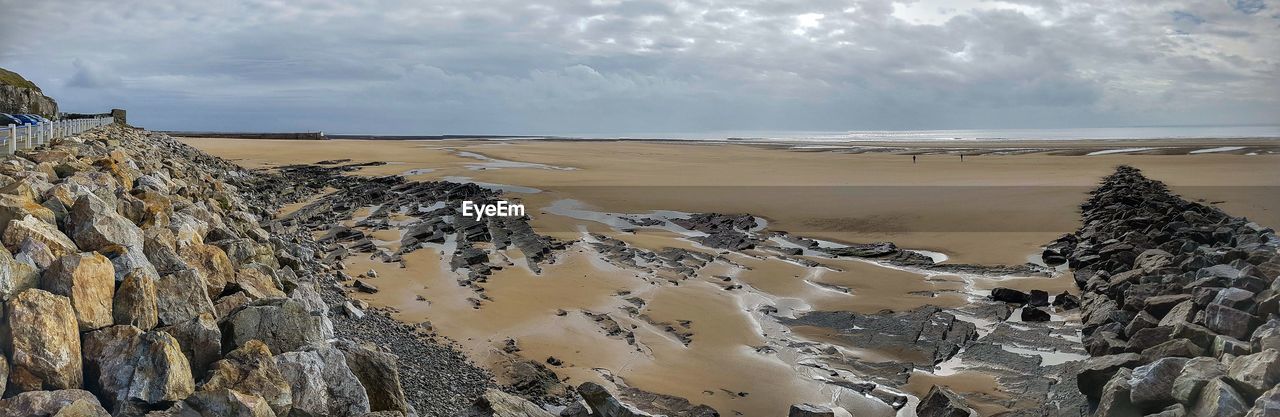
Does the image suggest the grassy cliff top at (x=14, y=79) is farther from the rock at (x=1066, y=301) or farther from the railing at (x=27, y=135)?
the rock at (x=1066, y=301)

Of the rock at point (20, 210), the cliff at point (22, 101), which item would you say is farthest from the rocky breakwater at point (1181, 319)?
the cliff at point (22, 101)

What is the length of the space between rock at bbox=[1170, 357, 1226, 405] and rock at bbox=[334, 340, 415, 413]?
247 inches

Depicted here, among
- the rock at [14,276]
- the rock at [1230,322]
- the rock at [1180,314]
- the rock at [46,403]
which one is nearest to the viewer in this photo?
the rock at [46,403]

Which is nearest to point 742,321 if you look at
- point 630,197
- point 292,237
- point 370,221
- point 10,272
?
point 10,272

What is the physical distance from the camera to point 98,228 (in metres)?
6.50

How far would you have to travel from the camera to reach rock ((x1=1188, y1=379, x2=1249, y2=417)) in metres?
5.81

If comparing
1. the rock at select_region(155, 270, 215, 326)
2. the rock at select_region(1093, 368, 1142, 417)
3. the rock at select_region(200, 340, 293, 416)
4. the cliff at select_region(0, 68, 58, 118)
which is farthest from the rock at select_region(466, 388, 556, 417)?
the cliff at select_region(0, 68, 58, 118)

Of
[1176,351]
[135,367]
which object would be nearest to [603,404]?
[135,367]

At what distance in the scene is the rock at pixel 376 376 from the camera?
5.85m

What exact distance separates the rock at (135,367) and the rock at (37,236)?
1163 mm

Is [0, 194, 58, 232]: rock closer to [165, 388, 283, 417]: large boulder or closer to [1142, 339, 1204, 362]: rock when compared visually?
[165, 388, 283, 417]: large boulder

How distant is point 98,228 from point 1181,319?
35.3 ft

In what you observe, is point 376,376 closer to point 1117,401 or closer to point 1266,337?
point 1117,401

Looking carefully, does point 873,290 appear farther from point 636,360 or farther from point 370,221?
point 370,221
